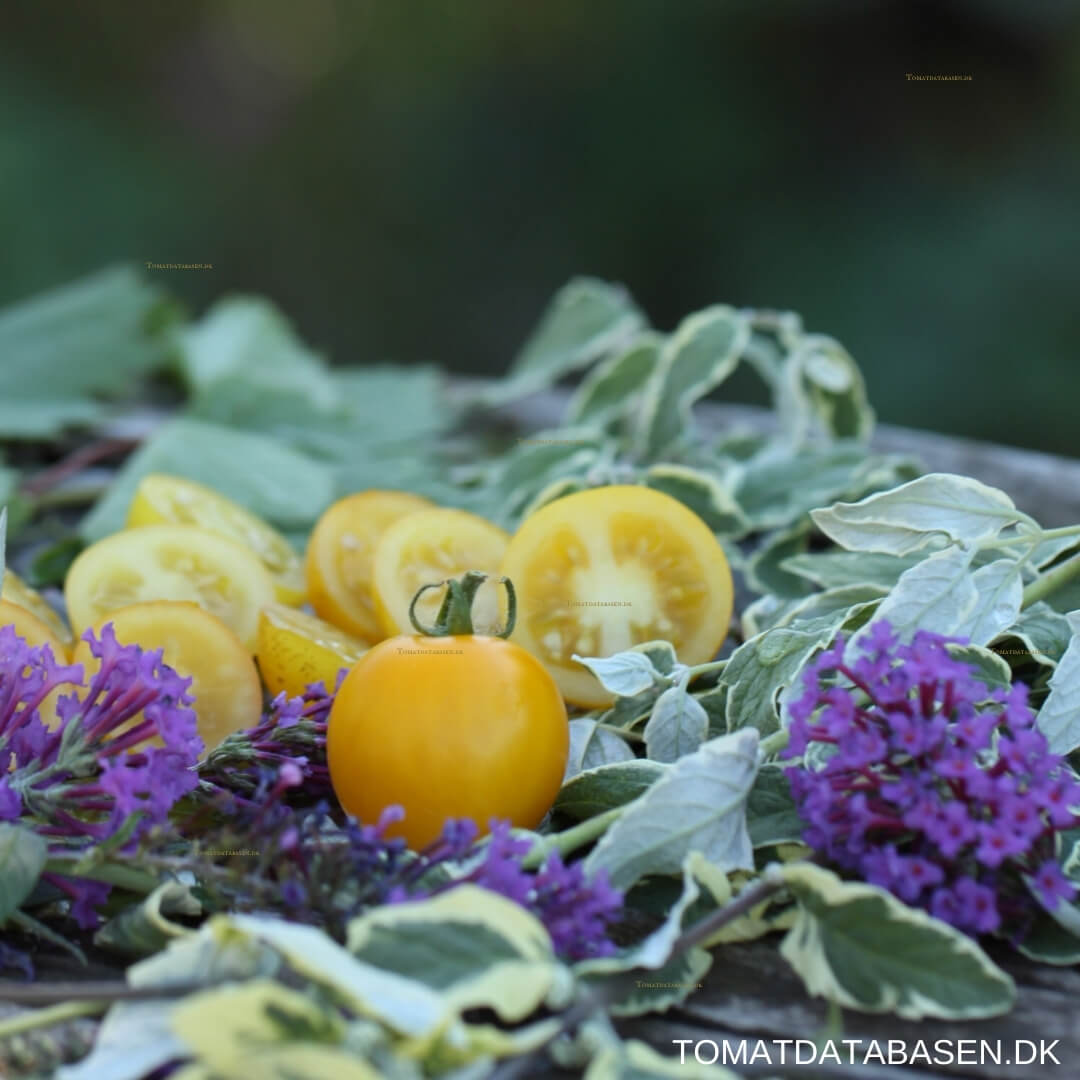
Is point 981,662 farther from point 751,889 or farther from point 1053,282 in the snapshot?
point 1053,282

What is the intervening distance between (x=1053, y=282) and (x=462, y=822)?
213cm

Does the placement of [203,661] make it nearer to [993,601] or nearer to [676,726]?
[676,726]

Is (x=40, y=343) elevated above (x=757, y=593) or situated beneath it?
elevated above

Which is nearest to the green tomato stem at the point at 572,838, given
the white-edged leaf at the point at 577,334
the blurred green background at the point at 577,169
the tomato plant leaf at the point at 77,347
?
the white-edged leaf at the point at 577,334

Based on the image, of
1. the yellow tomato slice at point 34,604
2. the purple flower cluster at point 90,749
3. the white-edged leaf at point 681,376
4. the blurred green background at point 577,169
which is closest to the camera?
the purple flower cluster at point 90,749

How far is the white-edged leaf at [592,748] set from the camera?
597mm

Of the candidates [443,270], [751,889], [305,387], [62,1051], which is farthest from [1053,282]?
[62,1051]

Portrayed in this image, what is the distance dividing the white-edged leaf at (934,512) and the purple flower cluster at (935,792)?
0.10 m

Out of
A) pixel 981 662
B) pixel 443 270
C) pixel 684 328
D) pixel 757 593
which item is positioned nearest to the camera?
pixel 981 662

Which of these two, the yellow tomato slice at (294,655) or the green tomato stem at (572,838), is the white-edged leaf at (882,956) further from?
the yellow tomato slice at (294,655)

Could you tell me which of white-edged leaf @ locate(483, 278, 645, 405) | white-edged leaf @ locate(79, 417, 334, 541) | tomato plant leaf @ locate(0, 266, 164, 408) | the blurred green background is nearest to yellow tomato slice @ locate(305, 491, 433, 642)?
white-edged leaf @ locate(79, 417, 334, 541)

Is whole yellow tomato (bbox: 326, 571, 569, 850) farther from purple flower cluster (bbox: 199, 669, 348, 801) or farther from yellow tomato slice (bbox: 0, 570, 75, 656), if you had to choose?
yellow tomato slice (bbox: 0, 570, 75, 656)

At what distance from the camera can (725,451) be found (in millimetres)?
1033

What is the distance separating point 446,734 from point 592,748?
0.40 feet
